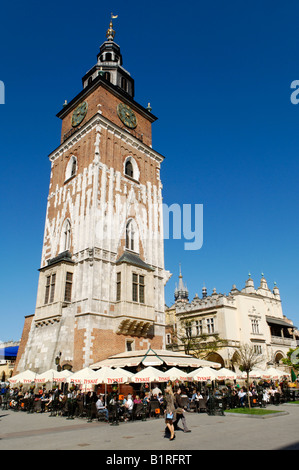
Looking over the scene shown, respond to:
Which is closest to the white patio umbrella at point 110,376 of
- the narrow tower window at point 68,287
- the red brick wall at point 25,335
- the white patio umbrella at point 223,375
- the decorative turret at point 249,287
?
the white patio umbrella at point 223,375

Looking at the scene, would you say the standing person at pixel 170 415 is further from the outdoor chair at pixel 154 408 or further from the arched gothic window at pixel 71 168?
the arched gothic window at pixel 71 168

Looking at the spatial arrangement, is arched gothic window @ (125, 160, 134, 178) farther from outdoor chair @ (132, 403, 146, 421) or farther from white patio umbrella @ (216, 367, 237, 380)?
outdoor chair @ (132, 403, 146, 421)

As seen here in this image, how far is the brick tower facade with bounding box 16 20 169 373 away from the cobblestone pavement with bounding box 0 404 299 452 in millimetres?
10003

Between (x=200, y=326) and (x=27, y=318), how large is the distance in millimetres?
22806

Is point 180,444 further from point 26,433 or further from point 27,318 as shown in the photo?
point 27,318

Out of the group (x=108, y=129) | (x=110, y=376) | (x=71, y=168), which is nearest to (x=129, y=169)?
(x=108, y=129)

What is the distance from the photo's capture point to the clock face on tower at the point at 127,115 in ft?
112

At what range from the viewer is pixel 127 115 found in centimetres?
3519

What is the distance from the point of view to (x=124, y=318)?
1008 inches

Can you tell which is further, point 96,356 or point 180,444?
point 96,356

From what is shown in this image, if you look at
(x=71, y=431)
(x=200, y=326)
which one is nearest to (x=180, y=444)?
(x=71, y=431)

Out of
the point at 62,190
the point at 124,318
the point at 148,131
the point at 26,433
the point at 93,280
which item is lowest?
the point at 26,433

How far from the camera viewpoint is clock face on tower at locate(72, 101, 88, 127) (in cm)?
3406
